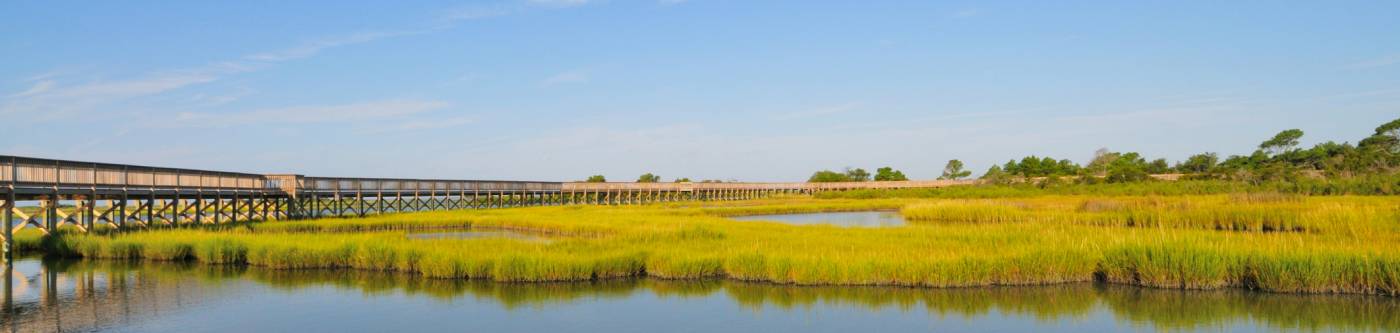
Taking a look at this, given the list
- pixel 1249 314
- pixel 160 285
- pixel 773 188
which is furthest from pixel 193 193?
pixel 773 188

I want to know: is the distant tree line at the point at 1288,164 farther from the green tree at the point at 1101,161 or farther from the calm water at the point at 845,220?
the calm water at the point at 845,220

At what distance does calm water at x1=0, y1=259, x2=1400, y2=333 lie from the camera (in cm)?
1364

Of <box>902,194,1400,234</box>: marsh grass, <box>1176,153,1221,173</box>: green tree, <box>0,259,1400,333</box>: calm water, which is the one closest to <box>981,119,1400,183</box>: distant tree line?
<box>1176,153,1221,173</box>: green tree

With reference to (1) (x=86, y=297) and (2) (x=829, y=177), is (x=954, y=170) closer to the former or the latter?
(2) (x=829, y=177)

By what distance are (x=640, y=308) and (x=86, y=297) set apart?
33.8 ft

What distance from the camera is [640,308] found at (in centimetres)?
1530

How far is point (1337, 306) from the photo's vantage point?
47.5 feet

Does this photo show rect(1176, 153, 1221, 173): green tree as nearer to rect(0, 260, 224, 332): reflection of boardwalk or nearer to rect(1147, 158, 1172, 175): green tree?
rect(1147, 158, 1172, 175): green tree

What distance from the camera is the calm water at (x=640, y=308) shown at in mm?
13641

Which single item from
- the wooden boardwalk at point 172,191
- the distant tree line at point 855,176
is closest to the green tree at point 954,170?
the distant tree line at point 855,176

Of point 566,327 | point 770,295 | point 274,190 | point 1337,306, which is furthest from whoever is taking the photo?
point 274,190

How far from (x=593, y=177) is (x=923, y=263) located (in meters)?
109

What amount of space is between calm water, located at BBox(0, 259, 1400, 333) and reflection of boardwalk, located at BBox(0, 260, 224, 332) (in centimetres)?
3

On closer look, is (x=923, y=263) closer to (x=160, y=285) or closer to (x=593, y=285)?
(x=593, y=285)
